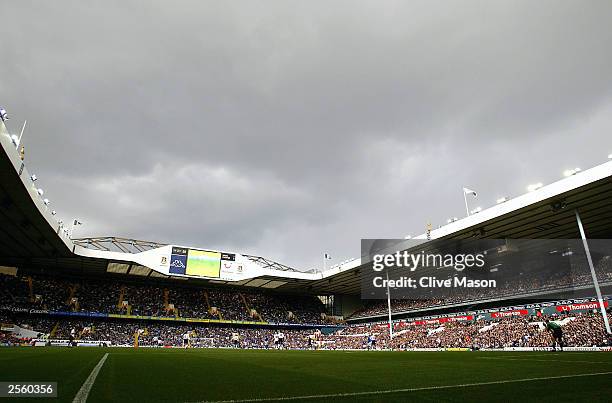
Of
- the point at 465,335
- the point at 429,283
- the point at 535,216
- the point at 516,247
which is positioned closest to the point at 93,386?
the point at 535,216

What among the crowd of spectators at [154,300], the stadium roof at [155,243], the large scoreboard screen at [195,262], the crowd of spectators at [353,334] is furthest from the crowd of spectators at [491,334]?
the large scoreboard screen at [195,262]

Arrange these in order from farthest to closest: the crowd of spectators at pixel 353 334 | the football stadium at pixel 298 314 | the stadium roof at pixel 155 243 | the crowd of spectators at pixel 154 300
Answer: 1. the crowd of spectators at pixel 154 300
2. the crowd of spectators at pixel 353 334
3. the stadium roof at pixel 155 243
4. the football stadium at pixel 298 314

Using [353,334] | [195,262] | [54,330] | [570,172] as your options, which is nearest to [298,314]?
[353,334]

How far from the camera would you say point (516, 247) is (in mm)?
38219

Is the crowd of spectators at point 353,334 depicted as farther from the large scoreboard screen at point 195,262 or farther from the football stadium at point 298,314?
the large scoreboard screen at point 195,262

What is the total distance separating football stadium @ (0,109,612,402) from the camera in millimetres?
6910

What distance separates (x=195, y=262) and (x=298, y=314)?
870 inches

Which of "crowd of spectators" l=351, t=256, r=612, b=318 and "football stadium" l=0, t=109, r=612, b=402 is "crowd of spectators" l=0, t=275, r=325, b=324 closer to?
"football stadium" l=0, t=109, r=612, b=402

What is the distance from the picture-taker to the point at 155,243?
46.8 metres

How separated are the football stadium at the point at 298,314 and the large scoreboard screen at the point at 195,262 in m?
0.13

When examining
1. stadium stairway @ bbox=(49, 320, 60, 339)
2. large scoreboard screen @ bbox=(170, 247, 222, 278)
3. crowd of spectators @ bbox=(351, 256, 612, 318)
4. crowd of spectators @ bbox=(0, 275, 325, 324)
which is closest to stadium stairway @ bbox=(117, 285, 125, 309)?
crowd of spectators @ bbox=(0, 275, 325, 324)

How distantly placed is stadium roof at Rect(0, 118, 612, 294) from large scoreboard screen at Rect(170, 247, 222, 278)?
310 centimetres

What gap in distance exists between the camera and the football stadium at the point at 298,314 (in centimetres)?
691

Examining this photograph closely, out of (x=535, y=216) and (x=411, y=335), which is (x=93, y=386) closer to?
(x=535, y=216)
